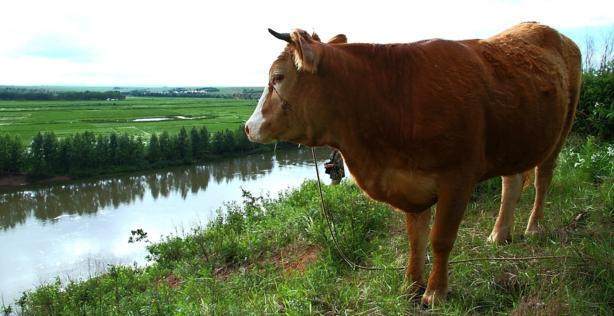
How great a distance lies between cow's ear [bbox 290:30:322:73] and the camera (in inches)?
106

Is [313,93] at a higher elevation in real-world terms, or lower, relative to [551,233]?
higher

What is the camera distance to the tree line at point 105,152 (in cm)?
4031

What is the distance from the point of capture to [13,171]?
1596 inches

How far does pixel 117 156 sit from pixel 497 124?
4399 cm

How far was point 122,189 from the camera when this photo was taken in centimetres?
3503

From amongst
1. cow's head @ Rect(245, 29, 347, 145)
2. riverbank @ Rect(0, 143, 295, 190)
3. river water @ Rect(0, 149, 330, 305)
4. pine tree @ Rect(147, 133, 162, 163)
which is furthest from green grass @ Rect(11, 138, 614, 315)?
pine tree @ Rect(147, 133, 162, 163)

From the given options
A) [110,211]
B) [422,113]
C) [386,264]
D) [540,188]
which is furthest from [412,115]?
[110,211]

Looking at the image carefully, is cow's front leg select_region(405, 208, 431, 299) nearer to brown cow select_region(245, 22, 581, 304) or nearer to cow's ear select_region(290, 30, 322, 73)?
brown cow select_region(245, 22, 581, 304)

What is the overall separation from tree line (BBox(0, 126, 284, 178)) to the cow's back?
1688 inches

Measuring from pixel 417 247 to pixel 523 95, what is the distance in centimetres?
124

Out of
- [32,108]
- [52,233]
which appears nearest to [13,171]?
[52,233]

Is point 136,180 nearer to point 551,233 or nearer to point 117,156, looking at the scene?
point 117,156

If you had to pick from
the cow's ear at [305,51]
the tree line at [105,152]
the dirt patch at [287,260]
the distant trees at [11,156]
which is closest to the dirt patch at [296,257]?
the dirt patch at [287,260]

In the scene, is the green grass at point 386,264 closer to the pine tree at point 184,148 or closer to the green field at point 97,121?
the pine tree at point 184,148
